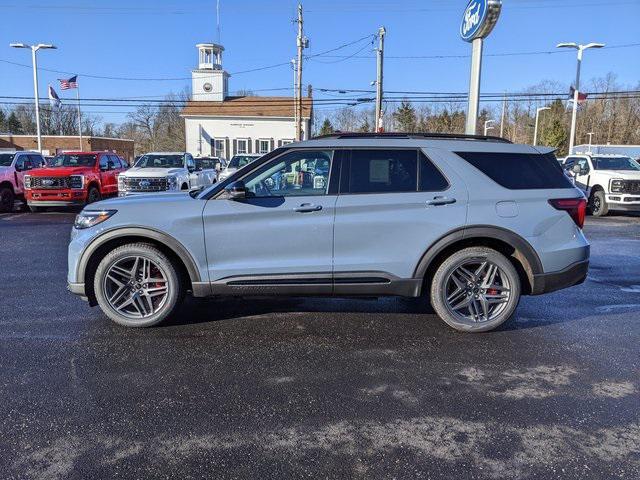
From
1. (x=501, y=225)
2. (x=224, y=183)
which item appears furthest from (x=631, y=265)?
(x=224, y=183)

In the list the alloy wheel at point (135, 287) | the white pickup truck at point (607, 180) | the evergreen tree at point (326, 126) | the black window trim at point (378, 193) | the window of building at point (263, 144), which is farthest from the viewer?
the evergreen tree at point (326, 126)

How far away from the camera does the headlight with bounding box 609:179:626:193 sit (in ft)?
50.0

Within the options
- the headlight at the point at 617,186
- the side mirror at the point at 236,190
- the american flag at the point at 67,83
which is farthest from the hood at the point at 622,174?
the american flag at the point at 67,83

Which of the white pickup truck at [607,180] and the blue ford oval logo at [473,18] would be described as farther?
the white pickup truck at [607,180]

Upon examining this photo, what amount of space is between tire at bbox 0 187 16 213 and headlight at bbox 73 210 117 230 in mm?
12769

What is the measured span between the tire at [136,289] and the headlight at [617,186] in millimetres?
14993

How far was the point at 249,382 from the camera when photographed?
366cm

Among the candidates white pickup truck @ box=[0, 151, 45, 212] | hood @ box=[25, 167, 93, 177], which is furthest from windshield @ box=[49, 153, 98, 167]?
hood @ box=[25, 167, 93, 177]

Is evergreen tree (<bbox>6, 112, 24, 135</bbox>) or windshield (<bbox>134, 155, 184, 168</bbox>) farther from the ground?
evergreen tree (<bbox>6, 112, 24, 135</bbox>)

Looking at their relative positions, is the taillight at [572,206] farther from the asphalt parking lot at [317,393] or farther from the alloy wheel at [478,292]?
the asphalt parking lot at [317,393]

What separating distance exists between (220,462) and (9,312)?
3808mm

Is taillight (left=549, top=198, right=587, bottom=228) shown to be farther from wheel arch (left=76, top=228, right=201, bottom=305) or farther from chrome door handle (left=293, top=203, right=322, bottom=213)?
wheel arch (left=76, top=228, right=201, bottom=305)

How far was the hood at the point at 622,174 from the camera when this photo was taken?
15094 millimetres

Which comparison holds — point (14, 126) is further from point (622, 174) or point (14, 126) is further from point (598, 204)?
point (622, 174)
